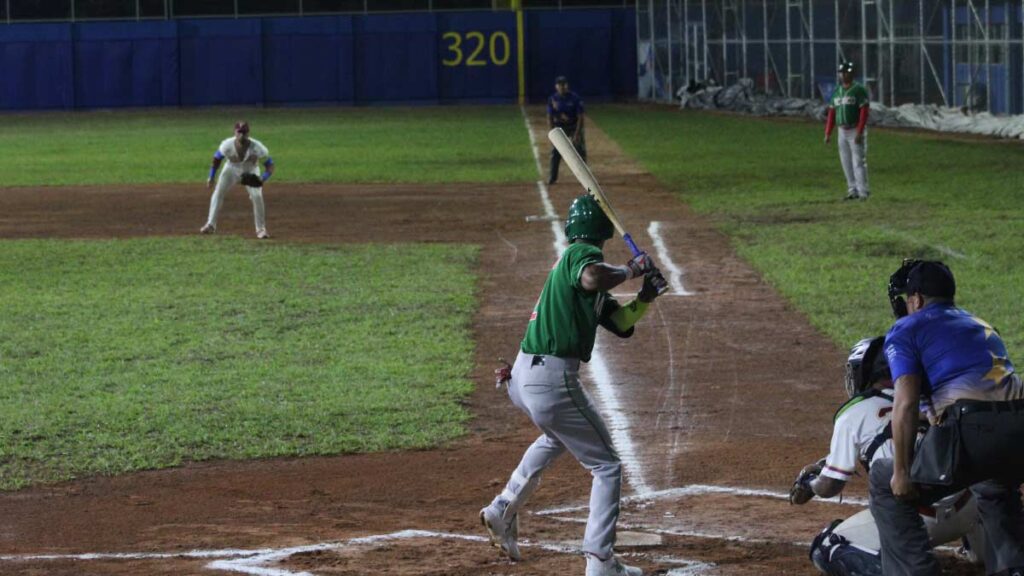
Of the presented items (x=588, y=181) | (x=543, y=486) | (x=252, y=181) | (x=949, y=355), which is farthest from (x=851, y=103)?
(x=949, y=355)

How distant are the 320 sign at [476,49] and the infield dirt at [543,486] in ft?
151

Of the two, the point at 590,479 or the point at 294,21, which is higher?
the point at 294,21

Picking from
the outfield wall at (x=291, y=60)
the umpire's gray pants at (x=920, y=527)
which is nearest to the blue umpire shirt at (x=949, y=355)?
the umpire's gray pants at (x=920, y=527)

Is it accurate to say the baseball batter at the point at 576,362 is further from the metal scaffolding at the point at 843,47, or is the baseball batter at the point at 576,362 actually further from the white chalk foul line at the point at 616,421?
the metal scaffolding at the point at 843,47

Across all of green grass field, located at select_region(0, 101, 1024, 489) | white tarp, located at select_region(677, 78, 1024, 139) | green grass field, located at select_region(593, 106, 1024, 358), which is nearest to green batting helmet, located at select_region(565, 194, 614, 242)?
green grass field, located at select_region(0, 101, 1024, 489)

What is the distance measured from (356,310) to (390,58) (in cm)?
4670

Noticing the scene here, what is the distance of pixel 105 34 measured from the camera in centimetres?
6116

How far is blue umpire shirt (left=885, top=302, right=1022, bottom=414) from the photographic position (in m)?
6.43

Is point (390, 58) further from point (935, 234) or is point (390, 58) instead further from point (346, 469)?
point (346, 469)

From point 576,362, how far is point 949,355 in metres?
1.84

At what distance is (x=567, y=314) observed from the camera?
7.38m

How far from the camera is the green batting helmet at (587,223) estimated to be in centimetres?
749

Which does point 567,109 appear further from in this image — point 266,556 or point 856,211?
point 266,556

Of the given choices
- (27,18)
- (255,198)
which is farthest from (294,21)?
(255,198)
